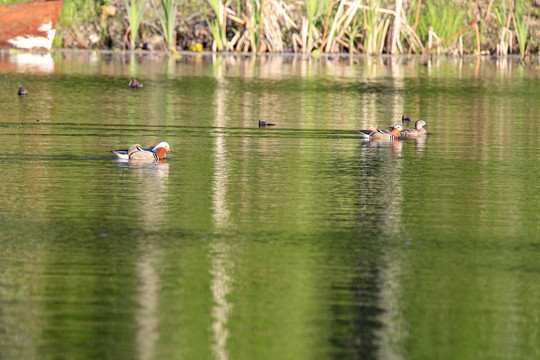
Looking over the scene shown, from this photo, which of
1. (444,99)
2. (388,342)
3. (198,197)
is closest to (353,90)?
(444,99)

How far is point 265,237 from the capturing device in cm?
1092

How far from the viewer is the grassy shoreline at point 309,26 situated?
38.4m

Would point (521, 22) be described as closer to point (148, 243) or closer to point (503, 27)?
point (503, 27)

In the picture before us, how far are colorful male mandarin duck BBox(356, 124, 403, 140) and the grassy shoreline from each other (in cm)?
1859

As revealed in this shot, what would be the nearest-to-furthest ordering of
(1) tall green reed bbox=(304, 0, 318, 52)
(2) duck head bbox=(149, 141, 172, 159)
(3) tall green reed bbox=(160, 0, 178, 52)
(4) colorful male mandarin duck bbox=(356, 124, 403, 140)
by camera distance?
(2) duck head bbox=(149, 141, 172, 159), (4) colorful male mandarin duck bbox=(356, 124, 403, 140), (3) tall green reed bbox=(160, 0, 178, 52), (1) tall green reed bbox=(304, 0, 318, 52)

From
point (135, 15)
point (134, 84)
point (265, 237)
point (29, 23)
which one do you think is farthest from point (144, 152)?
point (29, 23)

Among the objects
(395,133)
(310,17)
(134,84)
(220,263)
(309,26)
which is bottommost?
(220,263)

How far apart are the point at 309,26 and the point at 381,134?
2042 centimetres

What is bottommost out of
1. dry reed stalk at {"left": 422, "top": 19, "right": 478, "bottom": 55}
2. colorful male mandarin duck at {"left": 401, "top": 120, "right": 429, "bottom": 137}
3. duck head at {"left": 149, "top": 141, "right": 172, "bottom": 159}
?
colorful male mandarin duck at {"left": 401, "top": 120, "right": 429, "bottom": 137}

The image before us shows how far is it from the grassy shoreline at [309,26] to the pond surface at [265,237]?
1591 centimetres

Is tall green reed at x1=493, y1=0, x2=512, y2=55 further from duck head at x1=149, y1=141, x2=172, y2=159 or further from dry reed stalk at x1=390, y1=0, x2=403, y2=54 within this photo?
duck head at x1=149, y1=141, x2=172, y2=159

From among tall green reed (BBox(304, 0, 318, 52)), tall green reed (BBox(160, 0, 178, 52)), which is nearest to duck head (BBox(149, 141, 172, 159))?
tall green reed (BBox(160, 0, 178, 52))

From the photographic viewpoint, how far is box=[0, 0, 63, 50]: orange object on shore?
39.2 metres

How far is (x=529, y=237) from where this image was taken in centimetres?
1119
